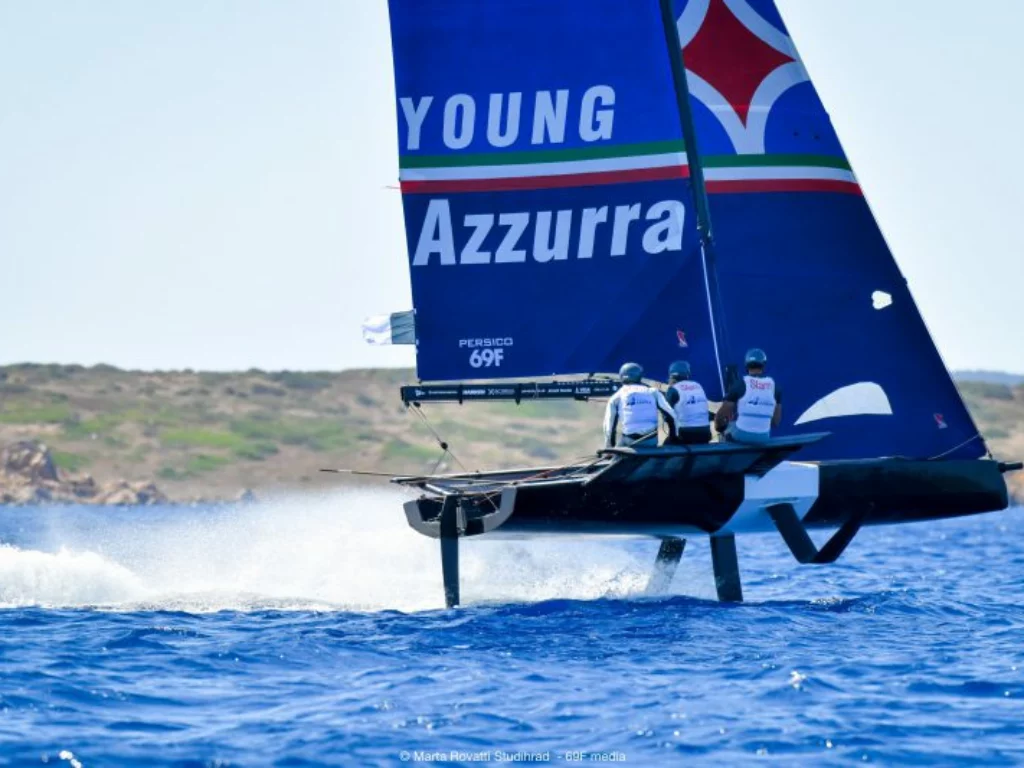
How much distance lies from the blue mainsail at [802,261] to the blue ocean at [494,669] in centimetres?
237

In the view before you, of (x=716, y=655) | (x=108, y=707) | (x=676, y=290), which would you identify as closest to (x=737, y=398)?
(x=676, y=290)

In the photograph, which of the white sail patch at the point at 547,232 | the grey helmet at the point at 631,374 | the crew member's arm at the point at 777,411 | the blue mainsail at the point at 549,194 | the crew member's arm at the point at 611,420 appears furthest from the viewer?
the white sail patch at the point at 547,232

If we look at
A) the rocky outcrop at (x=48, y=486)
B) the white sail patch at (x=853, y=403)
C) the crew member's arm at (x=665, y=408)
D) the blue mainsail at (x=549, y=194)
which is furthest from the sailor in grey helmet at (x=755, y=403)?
the rocky outcrop at (x=48, y=486)

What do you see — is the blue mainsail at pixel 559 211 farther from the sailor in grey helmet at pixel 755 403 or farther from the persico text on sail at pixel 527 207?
the sailor in grey helmet at pixel 755 403

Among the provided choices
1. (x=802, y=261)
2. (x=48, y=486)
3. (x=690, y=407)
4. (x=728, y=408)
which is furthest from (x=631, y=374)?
(x=48, y=486)

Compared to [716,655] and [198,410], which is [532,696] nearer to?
[716,655]

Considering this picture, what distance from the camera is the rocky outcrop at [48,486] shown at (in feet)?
367

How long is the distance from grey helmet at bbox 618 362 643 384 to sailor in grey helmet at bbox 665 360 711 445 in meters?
0.38

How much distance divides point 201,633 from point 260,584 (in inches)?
256

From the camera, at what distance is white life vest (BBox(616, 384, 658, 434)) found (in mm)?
20688

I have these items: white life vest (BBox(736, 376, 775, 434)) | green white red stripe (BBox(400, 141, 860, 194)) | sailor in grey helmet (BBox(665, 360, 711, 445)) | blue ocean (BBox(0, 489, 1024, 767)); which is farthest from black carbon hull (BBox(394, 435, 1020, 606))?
green white red stripe (BBox(400, 141, 860, 194))

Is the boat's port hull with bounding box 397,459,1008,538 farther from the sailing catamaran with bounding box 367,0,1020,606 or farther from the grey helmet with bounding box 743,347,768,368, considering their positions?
the grey helmet with bounding box 743,347,768,368

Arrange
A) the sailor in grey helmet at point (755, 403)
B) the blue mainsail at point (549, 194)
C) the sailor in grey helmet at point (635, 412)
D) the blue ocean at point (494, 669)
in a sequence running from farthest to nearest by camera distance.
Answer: the blue mainsail at point (549, 194)
the sailor in grey helmet at point (755, 403)
the sailor in grey helmet at point (635, 412)
the blue ocean at point (494, 669)

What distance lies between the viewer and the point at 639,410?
67.9ft
